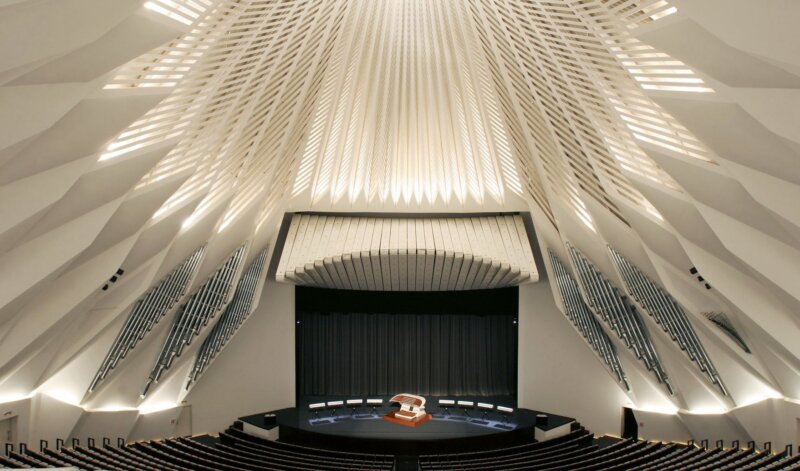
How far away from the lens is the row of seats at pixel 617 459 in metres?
11.6

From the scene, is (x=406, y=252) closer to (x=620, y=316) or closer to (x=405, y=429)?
(x=405, y=429)

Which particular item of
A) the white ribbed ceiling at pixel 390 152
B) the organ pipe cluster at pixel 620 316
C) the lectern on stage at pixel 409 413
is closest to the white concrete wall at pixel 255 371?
the white ribbed ceiling at pixel 390 152

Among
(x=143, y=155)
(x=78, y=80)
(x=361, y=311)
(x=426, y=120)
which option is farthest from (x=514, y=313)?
(x=78, y=80)

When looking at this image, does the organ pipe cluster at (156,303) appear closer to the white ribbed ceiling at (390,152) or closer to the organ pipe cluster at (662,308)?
the white ribbed ceiling at (390,152)

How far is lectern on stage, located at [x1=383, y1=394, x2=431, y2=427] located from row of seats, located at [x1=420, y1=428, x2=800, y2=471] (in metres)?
1.39

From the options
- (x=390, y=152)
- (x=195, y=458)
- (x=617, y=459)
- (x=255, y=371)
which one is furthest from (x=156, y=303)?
(x=617, y=459)

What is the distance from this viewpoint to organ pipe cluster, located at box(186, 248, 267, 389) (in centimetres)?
1750

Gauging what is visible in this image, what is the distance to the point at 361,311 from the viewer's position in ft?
66.9

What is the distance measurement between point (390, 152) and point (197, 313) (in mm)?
5982

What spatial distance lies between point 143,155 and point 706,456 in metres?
10.9

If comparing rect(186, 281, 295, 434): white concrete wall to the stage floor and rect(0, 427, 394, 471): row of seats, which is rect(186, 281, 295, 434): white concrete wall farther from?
rect(0, 427, 394, 471): row of seats

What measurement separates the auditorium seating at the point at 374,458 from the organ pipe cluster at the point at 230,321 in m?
2.67

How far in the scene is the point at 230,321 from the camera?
17.6m

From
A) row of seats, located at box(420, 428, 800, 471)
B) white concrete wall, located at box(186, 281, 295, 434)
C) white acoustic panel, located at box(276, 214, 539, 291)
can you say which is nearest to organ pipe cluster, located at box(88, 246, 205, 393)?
white acoustic panel, located at box(276, 214, 539, 291)
